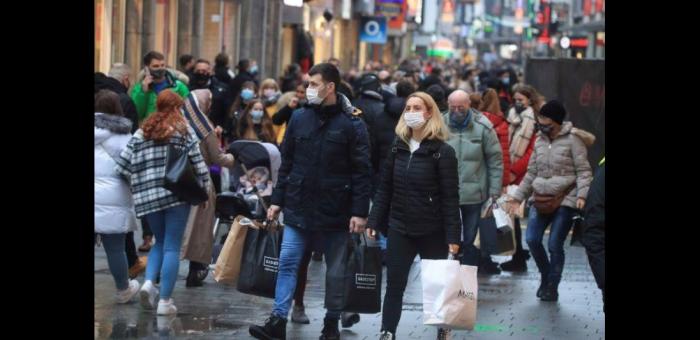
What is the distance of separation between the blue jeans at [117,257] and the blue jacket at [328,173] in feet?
5.57

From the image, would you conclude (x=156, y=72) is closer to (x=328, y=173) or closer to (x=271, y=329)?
(x=328, y=173)

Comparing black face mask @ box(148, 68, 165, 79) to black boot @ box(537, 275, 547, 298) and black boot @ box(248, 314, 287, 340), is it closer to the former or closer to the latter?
black boot @ box(537, 275, 547, 298)

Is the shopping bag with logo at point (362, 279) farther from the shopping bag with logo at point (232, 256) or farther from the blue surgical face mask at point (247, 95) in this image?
the blue surgical face mask at point (247, 95)

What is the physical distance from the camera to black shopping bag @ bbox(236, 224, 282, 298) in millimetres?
10141

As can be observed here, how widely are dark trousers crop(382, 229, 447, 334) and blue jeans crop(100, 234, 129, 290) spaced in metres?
2.34

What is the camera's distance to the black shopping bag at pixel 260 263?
10141mm

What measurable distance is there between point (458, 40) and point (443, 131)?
182 m

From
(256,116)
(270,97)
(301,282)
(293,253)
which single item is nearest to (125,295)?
(301,282)

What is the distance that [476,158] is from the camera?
498 inches

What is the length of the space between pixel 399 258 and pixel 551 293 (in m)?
3.21

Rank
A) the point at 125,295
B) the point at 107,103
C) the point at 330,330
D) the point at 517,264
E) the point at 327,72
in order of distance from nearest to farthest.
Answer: the point at 327,72 → the point at 330,330 → the point at 107,103 → the point at 125,295 → the point at 517,264

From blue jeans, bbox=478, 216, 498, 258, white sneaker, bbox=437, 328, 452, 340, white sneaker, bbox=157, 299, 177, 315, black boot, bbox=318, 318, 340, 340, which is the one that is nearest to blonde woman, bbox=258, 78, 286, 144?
blue jeans, bbox=478, 216, 498, 258

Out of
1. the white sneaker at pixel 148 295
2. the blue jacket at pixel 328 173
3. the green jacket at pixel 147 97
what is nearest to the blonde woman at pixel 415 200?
the blue jacket at pixel 328 173
